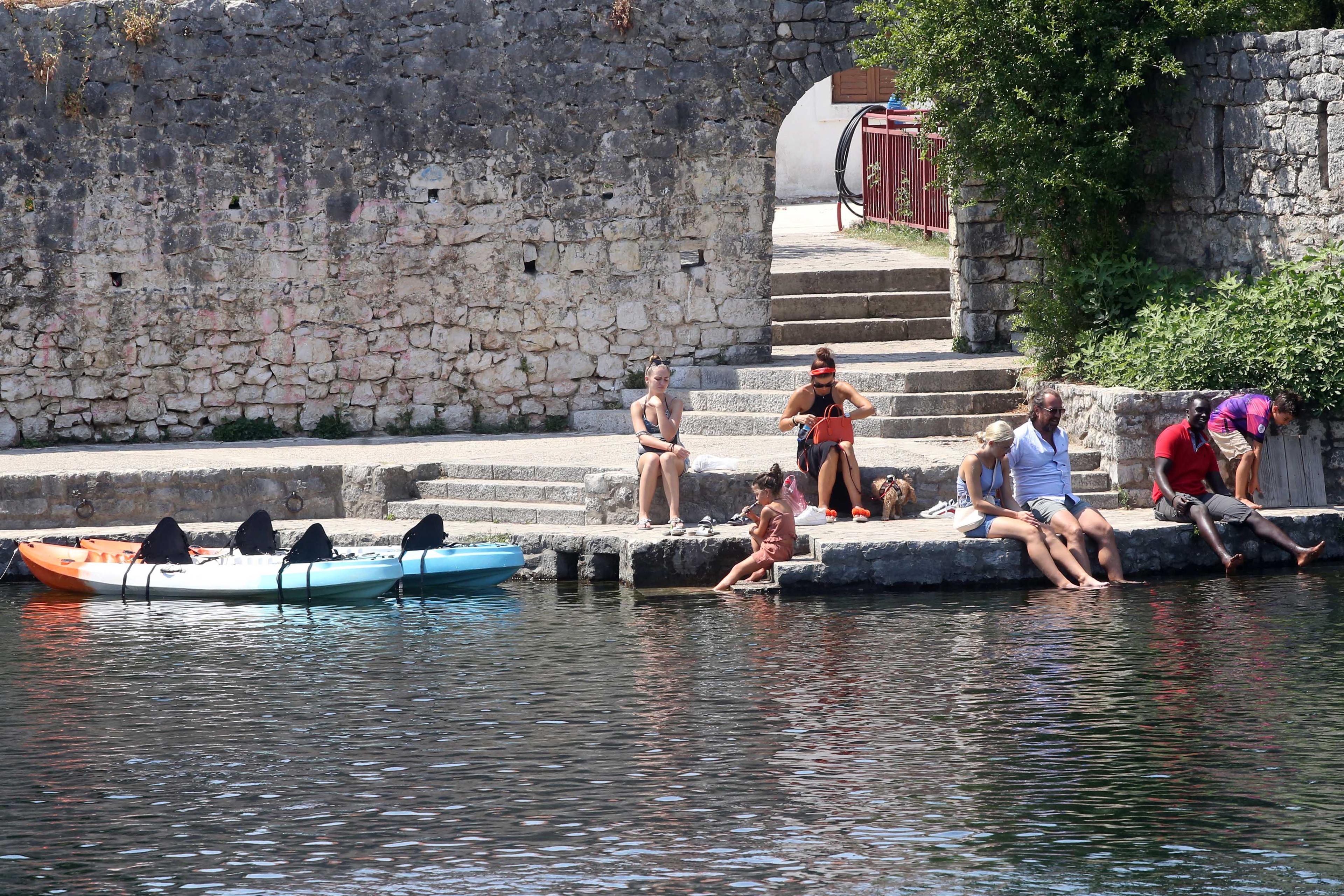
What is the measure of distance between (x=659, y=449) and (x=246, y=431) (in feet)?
14.4

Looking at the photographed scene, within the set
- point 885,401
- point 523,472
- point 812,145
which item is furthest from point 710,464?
point 812,145

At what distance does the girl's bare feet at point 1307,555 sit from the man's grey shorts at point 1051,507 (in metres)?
1.25

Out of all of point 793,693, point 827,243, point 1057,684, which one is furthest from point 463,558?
point 827,243

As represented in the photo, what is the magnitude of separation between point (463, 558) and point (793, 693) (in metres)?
3.19

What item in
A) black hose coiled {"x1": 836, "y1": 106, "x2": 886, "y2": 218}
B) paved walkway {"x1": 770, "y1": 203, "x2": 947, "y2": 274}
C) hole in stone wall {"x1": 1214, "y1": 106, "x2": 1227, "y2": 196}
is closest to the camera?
hole in stone wall {"x1": 1214, "y1": 106, "x2": 1227, "y2": 196}

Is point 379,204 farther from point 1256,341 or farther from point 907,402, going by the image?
point 1256,341

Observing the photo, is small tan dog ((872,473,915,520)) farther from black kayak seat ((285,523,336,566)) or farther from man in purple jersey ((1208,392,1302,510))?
black kayak seat ((285,523,336,566))

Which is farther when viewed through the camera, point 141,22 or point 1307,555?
point 141,22

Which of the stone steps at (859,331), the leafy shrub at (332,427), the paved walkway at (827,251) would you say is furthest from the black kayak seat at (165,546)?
the paved walkway at (827,251)

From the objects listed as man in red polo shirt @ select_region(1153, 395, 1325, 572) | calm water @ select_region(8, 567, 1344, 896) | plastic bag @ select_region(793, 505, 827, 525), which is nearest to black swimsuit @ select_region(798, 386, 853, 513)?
plastic bag @ select_region(793, 505, 827, 525)

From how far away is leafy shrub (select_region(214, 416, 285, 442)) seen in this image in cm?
1416

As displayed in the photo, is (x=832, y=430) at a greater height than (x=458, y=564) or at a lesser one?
greater

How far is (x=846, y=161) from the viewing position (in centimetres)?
2216

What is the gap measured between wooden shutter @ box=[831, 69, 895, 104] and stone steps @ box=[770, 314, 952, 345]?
35.8 ft
